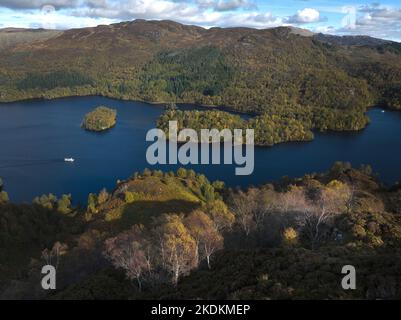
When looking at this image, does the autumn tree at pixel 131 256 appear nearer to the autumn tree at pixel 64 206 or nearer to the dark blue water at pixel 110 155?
the autumn tree at pixel 64 206

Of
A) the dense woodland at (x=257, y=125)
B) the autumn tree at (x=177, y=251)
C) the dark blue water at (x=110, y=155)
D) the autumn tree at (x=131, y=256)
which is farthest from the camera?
the dense woodland at (x=257, y=125)

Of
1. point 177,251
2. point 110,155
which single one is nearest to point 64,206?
point 110,155

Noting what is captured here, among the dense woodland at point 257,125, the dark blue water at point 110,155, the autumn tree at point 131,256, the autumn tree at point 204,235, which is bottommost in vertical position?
the autumn tree at point 131,256

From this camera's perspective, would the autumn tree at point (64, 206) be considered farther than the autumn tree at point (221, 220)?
Yes

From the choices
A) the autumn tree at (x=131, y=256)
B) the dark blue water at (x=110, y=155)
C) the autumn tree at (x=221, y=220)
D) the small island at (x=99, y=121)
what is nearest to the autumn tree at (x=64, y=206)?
the dark blue water at (x=110, y=155)

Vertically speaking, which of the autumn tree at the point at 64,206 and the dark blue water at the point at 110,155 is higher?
the dark blue water at the point at 110,155

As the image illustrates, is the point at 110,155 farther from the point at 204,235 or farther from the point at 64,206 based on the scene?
the point at 204,235
